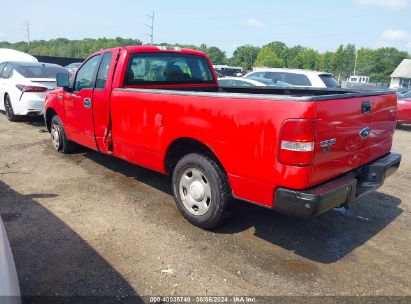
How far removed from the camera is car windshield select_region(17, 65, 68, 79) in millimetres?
9688

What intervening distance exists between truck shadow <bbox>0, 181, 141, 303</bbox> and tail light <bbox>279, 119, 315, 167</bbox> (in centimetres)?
164

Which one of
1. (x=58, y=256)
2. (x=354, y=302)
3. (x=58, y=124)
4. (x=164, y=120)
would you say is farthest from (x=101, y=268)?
(x=58, y=124)

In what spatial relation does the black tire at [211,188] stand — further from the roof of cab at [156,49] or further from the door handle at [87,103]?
the door handle at [87,103]

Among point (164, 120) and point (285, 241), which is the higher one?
point (164, 120)

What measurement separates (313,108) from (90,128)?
11.5 feet

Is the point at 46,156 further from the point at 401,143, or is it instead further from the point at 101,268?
the point at 401,143

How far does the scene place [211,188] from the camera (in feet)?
12.3

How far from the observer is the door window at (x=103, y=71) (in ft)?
16.5

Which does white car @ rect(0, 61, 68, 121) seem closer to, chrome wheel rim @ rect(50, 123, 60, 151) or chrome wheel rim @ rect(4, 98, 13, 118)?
chrome wheel rim @ rect(4, 98, 13, 118)

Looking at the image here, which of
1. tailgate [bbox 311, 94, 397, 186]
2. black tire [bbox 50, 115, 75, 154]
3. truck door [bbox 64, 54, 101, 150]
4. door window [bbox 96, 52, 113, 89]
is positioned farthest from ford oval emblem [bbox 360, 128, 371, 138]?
black tire [bbox 50, 115, 75, 154]

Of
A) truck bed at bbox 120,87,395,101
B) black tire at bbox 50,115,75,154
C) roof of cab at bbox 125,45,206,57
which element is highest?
roof of cab at bbox 125,45,206,57

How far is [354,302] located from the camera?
291cm

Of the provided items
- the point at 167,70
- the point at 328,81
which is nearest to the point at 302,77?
the point at 328,81

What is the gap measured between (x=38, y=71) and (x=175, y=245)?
318 inches
